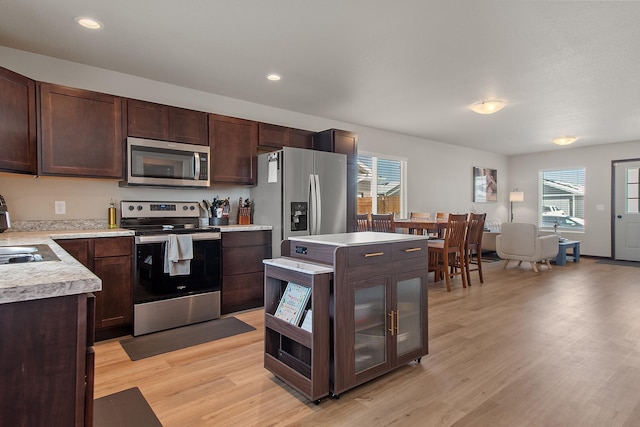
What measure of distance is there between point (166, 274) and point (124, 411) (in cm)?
138

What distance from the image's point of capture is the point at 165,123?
349 cm

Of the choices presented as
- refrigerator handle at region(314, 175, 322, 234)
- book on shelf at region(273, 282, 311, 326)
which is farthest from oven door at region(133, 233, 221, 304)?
book on shelf at region(273, 282, 311, 326)

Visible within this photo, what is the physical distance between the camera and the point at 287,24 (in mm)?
2615

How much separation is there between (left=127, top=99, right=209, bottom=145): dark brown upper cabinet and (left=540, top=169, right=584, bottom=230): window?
7.82 metres

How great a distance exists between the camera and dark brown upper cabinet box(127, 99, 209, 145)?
130 inches

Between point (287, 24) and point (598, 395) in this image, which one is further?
point (287, 24)

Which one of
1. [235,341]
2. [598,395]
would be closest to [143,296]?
[235,341]

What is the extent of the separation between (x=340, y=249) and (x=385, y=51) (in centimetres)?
200

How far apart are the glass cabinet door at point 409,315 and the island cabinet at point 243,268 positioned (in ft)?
6.33

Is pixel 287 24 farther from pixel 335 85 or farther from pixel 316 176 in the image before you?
pixel 316 176

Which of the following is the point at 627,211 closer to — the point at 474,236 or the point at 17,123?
the point at 474,236

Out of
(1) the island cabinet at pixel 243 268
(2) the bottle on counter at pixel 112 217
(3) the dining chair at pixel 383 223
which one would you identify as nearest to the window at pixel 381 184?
(3) the dining chair at pixel 383 223

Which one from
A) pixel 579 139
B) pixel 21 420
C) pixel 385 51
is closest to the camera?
pixel 21 420

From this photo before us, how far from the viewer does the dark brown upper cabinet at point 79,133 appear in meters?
2.88
